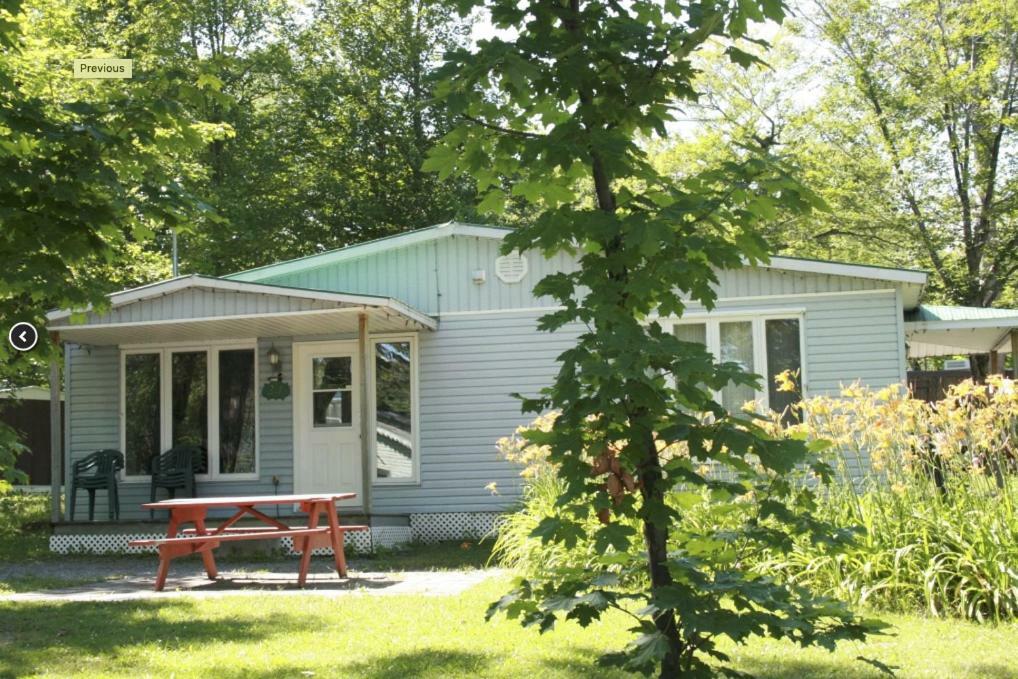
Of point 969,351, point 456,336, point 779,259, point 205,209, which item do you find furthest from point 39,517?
point 969,351

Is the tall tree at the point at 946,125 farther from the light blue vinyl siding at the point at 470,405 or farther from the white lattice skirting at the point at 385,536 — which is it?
the white lattice skirting at the point at 385,536

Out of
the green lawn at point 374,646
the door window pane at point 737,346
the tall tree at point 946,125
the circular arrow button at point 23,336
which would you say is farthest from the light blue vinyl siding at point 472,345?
the tall tree at point 946,125

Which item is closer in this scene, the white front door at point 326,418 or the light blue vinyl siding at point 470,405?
the light blue vinyl siding at point 470,405

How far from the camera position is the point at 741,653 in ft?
18.4

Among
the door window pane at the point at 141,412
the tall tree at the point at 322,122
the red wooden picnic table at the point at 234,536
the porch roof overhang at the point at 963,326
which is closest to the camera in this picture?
the red wooden picnic table at the point at 234,536

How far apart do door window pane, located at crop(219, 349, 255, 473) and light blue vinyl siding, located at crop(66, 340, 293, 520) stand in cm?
17

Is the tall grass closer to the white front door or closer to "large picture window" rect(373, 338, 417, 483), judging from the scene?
"large picture window" rect(373, 338, 417, 483)

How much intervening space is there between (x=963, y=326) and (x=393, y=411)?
7.12 metres

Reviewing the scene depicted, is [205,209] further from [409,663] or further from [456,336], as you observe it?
[456,336]

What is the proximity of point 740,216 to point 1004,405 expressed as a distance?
12.6 ft

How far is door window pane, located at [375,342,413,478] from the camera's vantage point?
14.0m

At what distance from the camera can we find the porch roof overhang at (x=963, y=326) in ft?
42.3

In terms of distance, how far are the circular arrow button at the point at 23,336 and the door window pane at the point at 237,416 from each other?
7.81 meters

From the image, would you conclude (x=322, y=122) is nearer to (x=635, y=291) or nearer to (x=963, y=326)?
(x=963, y=326)
